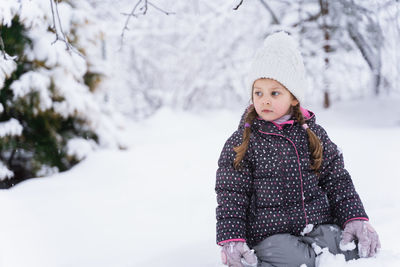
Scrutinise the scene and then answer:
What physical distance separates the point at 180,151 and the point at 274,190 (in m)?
3.29

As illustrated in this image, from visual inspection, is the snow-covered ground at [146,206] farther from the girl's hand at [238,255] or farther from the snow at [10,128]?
the snow at [10,128]

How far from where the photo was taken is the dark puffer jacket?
1943 mm

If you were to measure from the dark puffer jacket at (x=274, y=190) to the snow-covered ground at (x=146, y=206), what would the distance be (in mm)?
264

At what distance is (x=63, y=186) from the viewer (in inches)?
144

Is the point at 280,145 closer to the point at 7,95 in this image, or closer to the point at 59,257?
the point at 59,257

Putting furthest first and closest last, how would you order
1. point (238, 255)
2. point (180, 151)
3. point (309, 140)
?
point (180, 151), point (309, 140), point (238, 255)

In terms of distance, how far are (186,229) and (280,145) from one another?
1300 millimetres

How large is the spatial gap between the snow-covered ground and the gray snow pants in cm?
9

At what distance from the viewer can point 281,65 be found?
1.92m

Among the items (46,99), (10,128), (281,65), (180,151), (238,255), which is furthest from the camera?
(180,151)

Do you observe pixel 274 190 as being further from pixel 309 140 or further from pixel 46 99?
pixel 46 99

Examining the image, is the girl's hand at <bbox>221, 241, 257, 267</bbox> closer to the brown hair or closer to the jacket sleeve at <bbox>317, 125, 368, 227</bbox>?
the brown hair

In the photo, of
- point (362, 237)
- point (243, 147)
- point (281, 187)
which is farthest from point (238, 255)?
point (362, 237)

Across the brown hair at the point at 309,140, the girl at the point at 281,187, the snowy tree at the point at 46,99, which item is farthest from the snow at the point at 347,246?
the snowy tree at the point at 46,99
